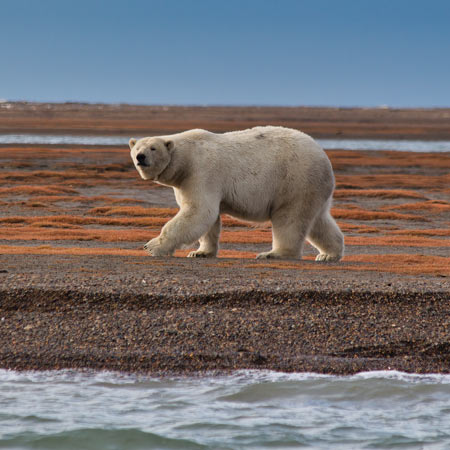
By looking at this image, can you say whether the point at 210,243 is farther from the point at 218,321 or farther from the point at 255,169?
the point at 218,321

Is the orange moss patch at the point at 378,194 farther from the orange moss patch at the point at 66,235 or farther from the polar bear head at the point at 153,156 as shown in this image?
the polar bear head at the point at 153,156

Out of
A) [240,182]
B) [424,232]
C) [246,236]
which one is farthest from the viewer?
[424,232]

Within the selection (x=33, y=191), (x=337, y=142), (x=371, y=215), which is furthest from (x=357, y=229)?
(x=337, y=142)

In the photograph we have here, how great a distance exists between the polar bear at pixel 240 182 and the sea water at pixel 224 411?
468 centimetres

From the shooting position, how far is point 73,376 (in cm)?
812

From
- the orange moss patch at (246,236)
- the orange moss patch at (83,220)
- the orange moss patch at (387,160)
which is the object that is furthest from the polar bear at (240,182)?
the orange moss patch at (387,160)

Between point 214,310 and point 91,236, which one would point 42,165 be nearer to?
point 91,236

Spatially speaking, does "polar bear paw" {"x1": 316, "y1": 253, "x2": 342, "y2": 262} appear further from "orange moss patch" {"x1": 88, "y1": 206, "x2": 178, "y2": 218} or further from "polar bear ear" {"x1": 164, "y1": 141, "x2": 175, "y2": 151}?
"orange moss patch" {"x1": 88, "y1": 206, "x2": 178, "y2": 218}

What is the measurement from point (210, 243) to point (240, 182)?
1197 mm

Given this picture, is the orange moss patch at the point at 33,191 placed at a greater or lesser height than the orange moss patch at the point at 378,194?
lesser

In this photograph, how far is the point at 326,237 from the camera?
14070 millimetres

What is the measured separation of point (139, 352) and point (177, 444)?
1933 mm

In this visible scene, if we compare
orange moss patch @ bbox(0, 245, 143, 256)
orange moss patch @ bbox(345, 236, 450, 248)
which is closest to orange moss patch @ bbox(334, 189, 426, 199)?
orange moss patch @ bbox(345, 236, 450, 248)

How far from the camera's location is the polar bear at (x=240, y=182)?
12500mm
